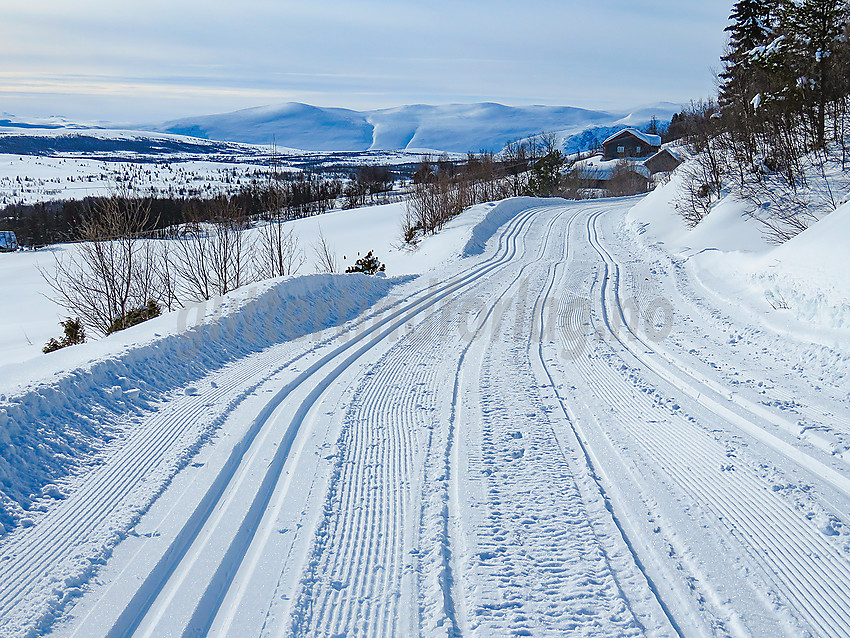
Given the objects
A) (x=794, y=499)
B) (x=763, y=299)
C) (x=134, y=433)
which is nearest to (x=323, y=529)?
(x=134, y=433)

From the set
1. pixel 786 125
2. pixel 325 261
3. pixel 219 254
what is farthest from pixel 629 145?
pixel 219 254

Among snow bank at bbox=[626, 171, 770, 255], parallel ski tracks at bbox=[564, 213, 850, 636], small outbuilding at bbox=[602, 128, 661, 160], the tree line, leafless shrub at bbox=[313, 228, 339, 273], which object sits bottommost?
parallel ski tracks at bbox=[564, 213, 850, 636]

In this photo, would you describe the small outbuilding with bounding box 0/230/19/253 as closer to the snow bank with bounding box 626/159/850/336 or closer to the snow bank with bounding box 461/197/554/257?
the snow bank with bounding box 461/197/554/257

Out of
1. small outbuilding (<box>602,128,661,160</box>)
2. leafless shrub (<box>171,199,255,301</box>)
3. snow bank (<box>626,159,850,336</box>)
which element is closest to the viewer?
snow bank (<box>626,159,850,336</box>)

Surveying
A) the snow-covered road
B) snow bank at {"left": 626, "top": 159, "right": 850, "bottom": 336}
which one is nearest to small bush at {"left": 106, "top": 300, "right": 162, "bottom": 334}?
the snow-covered road

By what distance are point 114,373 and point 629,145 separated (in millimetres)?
95573

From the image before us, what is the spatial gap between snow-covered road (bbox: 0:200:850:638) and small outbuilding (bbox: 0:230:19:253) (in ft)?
296

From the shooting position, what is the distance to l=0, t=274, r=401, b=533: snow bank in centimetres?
427

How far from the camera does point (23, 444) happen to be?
171 inches

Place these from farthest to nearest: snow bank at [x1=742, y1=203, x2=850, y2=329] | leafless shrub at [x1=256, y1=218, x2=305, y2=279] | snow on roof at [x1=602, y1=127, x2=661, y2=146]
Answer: snow on roof at [x1=602, y1=127, x2=661, y2=146] < leafless shrub at [x1=256, y1=218, x2=305, y2=279] < snow bank at [x1=742, y1=203, x2=850, y2=329]

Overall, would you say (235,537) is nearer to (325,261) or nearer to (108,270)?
(108,270)

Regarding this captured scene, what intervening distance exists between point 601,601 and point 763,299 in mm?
7653

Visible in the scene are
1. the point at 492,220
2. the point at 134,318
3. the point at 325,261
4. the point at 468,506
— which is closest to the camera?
the point at 468,506

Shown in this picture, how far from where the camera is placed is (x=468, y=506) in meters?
3.96
